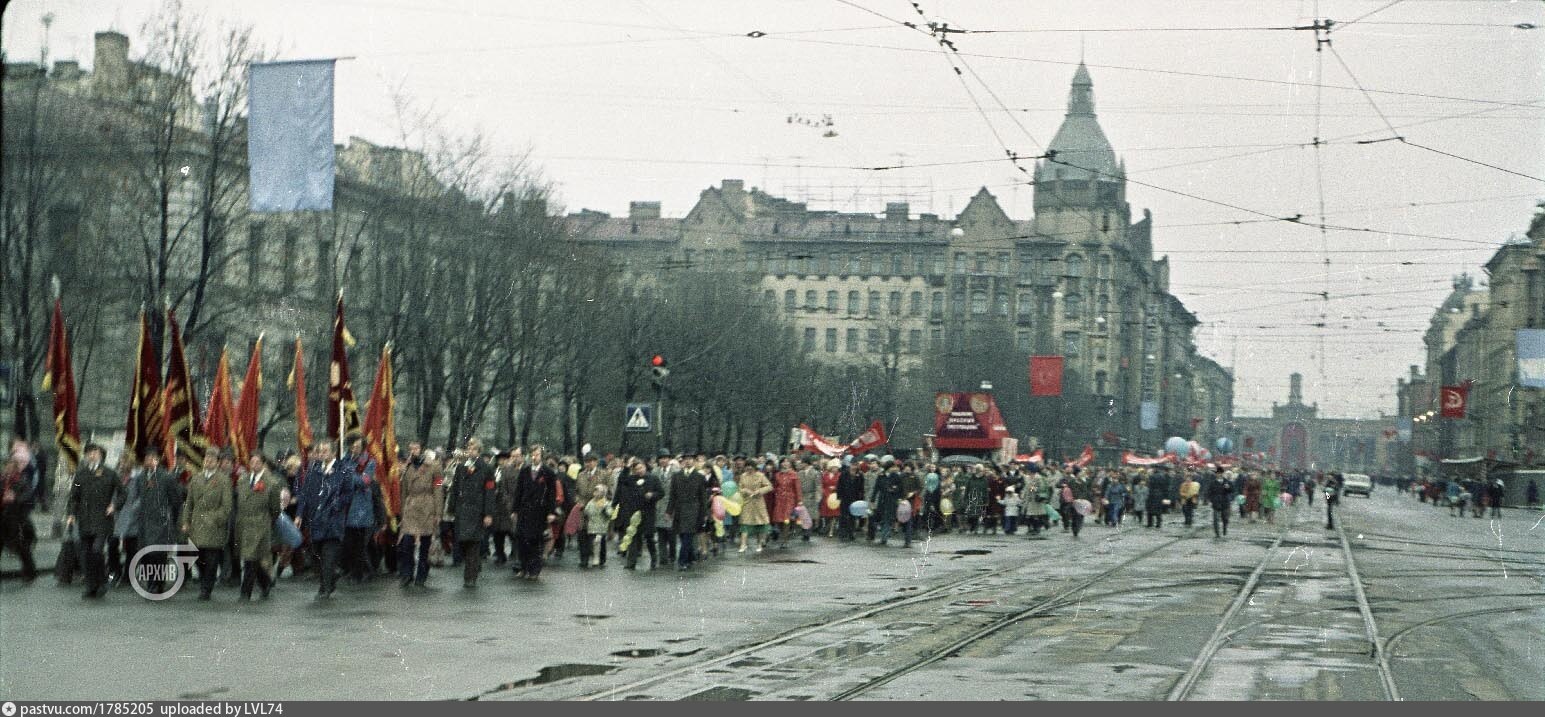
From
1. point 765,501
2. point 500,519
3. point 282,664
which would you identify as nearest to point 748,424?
point 765,501

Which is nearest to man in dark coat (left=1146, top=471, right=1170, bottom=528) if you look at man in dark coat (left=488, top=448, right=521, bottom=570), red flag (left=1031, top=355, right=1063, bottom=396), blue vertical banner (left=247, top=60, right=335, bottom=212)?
red flag (left=1031, top=355, right=1063, bottom=396)

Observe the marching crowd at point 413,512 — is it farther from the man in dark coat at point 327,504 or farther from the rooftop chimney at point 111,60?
the rooftop chimney at point 111,60

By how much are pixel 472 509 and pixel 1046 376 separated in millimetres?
39618

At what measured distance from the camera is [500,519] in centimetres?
2189

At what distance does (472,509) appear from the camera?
20.3m

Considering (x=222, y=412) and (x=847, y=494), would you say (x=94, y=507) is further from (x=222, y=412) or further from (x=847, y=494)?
(x=847, y=494)

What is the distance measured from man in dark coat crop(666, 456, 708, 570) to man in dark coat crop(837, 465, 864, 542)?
970 cm

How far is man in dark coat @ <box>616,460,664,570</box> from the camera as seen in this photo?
2398 cm

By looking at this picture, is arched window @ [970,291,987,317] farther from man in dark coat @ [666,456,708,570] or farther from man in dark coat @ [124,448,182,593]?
man in dark coat @ [124,448,182,593]

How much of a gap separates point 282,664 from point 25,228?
65.5ft

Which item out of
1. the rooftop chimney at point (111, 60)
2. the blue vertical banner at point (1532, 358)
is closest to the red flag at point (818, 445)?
the blue vertical banner at point (1532, 358)

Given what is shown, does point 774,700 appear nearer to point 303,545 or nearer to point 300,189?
point 303,545

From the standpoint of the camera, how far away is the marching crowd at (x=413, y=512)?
704 inches

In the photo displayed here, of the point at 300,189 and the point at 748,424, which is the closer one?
the point at 300,189
